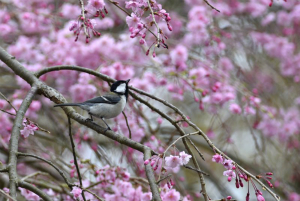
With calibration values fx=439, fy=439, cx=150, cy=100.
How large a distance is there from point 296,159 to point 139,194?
2634 mm

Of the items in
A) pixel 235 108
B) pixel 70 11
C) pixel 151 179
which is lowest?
pixel 151 179

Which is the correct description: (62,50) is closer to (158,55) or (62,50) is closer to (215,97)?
(158,55)

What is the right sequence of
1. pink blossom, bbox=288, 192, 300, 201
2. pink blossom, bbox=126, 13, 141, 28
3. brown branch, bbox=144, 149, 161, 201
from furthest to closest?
pink blossom, bbox=288, 192, 300, 201 < pink blossom, bbox=126, 13, 141, 28 < brown branch, bbox=144, 149, 161, 201

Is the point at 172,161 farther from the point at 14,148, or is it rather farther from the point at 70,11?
the point at 70,11

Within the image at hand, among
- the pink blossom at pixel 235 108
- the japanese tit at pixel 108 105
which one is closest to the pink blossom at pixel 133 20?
the japanese tit at pixel 108 105

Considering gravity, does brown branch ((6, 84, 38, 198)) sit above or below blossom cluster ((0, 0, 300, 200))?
below

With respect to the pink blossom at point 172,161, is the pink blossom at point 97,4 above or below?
above

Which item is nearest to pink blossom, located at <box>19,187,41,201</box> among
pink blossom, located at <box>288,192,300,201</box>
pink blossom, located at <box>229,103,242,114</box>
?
pink blossom, located at <box>229,103,242,114</box>

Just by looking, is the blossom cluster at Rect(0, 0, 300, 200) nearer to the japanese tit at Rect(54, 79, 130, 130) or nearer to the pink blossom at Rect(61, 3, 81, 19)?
the pink blossom at Rect(61, 3, 81, 19)

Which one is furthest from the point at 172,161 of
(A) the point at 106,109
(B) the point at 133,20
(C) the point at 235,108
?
(C) the point at 235,108

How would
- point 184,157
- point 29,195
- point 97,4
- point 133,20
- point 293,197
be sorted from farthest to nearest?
point 293,197 → point 29,195 → point 97,4 → point 133,20 → point 184,157

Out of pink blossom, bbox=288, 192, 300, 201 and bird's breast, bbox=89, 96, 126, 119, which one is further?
pink blossom, bbox=288, 192, 300, 201

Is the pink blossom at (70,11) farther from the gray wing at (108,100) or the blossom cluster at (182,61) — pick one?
the gray wing at (108,100)

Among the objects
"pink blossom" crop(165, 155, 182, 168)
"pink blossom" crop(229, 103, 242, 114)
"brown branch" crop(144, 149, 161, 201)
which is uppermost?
"pink blossom" crop(229, 103, 242, 114)
